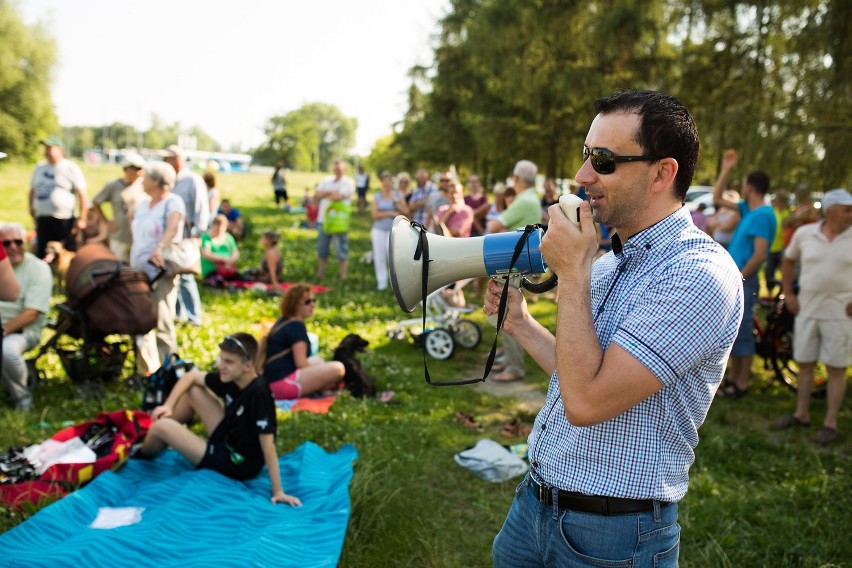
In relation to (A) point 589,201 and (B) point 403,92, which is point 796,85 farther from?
(B) point 403,92

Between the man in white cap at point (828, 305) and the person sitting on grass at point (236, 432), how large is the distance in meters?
4.56

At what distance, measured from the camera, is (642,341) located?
64.1 inches

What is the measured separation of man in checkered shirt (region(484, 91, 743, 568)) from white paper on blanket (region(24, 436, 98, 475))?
12.8 ft

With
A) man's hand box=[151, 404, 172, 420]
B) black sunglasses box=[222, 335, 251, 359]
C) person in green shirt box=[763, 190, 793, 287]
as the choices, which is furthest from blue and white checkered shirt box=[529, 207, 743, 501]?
person in green shirt box=[763, 190, 793, 287]

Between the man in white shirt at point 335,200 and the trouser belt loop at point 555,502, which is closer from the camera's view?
the trouser belt loop at point 555,502

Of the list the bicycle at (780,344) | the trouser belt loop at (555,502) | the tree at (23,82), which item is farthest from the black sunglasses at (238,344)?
the tree at (23,82)

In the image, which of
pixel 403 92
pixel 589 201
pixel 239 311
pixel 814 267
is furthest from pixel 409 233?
pixel 403 92

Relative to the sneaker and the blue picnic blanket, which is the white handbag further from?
the sneaker

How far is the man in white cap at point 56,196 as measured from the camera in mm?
9859

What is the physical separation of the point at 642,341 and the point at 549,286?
62cm

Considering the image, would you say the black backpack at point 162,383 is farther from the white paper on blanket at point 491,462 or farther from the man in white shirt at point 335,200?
the man in white shirt at point 335,200

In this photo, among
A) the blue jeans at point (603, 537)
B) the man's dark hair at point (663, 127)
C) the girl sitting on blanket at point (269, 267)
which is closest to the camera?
the man's dark hair at point (663, 127)

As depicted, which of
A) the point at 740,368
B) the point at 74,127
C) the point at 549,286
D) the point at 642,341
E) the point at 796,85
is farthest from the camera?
the point at 74,127

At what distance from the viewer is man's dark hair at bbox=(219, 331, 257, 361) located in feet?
15.1
